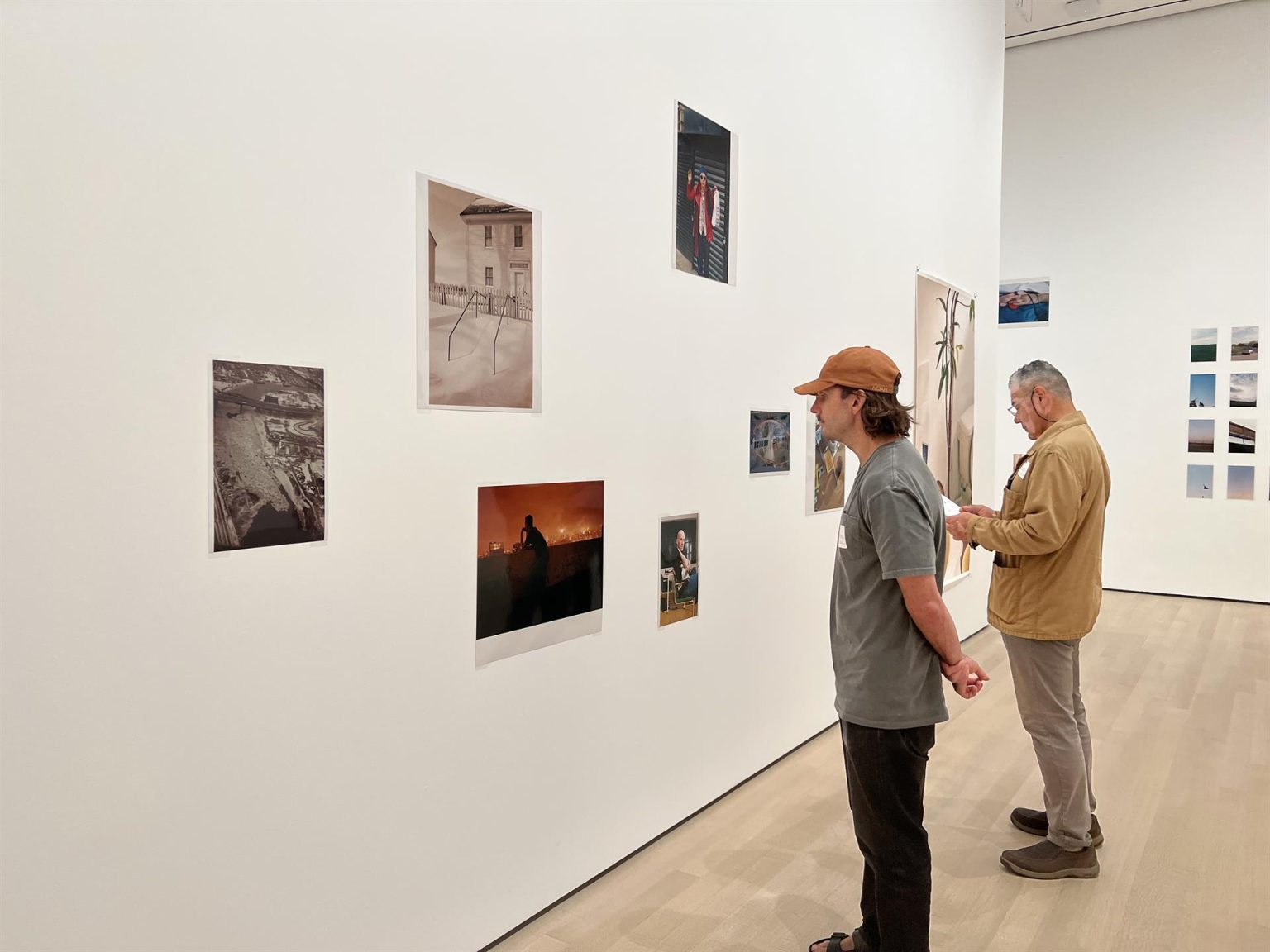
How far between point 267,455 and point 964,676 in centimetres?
189

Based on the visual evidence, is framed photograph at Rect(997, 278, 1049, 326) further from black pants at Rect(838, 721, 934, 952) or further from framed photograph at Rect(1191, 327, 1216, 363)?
black pants at Rect(838, 721, 934, 952)

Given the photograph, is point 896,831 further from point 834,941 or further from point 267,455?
point 267,455

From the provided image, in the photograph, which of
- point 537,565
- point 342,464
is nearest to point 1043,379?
point 537,565

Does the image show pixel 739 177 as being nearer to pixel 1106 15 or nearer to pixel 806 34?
pixel 806 34

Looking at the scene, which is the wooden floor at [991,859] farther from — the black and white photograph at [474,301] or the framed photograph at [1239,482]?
the framed photograph at [1239,482]

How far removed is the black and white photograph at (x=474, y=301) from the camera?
2516 millimetres

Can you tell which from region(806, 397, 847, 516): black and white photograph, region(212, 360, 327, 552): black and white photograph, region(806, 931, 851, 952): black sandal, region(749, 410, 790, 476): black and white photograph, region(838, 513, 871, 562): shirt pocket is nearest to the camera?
region(212, 360, 327, 552): black and white photograph

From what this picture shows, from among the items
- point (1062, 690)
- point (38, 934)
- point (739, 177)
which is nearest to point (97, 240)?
point (38, 934)

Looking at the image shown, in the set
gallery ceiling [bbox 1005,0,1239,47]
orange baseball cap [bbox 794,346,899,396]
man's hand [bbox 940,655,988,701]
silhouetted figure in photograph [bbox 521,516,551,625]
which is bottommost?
man's hand [bbox 940,655,988,701]

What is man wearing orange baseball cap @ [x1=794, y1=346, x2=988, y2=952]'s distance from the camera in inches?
93.4

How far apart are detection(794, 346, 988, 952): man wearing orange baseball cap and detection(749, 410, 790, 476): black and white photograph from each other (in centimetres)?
162

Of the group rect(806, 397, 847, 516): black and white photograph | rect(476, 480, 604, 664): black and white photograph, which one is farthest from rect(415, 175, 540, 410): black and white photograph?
rect(806, 397, 847, 516): black and white photograph

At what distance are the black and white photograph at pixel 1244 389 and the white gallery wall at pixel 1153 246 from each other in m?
0.05

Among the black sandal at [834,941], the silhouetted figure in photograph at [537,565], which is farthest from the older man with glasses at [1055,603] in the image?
the silhouetted figure in photograph at [537,565]
